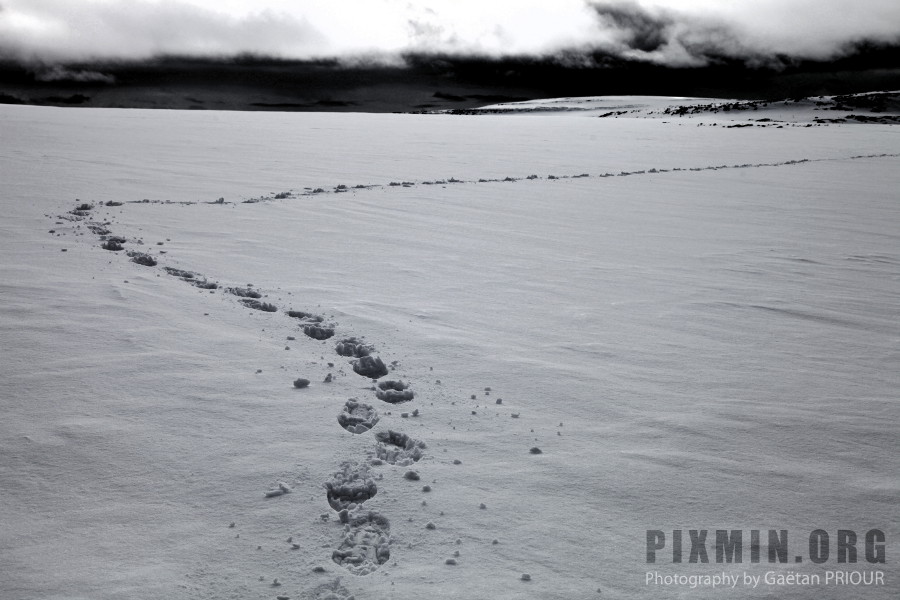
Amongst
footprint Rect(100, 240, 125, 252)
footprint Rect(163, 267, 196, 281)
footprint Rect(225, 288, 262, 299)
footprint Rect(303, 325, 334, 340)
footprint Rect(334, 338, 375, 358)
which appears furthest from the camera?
footprint Rect(100, 240, 125, 252)

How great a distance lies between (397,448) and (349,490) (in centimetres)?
40

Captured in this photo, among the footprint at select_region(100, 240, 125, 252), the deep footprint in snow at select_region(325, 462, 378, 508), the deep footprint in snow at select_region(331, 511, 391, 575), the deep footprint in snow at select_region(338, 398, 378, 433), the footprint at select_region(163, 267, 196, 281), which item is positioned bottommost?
the deep footprint in snow at select_region(331, 511, 391, 575)

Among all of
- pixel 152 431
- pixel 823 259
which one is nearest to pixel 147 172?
pixel 152 431

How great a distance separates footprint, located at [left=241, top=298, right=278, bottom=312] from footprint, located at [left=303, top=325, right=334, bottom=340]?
A: 1.56 ft

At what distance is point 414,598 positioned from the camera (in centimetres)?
203

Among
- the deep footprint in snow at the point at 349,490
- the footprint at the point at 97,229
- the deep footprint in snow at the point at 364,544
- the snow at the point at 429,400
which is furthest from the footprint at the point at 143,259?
the deep footprint in snow at the point at 364,544

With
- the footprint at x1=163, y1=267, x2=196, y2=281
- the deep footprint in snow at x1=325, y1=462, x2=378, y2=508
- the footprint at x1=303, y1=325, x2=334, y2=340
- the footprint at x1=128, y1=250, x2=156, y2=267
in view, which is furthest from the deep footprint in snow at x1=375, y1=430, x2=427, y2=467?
the footprint at x1=128, y1=250, x2=156, y2=267

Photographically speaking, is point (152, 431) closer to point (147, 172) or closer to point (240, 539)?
point (240, 539)

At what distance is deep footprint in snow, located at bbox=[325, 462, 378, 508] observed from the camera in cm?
247

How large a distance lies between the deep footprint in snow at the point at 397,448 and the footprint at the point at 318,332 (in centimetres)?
131

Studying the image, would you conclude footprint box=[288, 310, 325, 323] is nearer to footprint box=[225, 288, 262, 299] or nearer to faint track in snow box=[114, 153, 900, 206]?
footprint box=[225, 288, 262, 299]

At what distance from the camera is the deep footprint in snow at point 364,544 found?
2.18 m

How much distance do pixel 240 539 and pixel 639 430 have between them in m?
1.82

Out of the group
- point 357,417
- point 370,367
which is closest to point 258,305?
point 370,367
